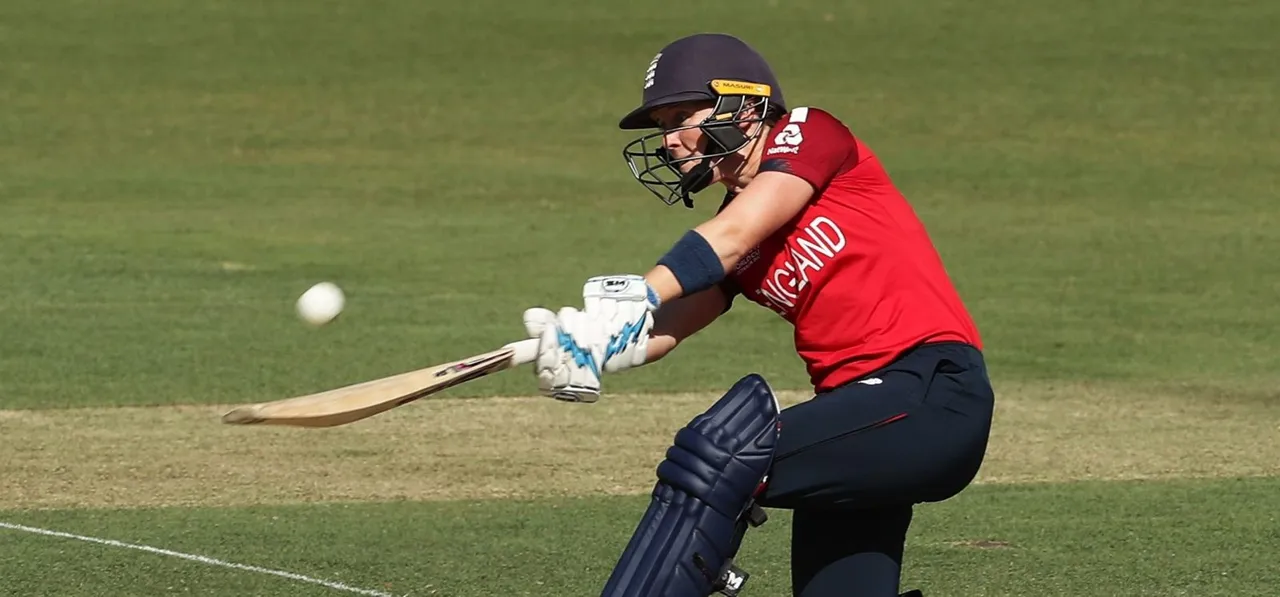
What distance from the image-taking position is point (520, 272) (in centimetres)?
1464

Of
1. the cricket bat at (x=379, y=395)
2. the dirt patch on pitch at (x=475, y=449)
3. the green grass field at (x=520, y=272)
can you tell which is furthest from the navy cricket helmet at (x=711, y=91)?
the dirt patch on pitch at (x=475, y=449)

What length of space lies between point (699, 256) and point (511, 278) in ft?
32.9

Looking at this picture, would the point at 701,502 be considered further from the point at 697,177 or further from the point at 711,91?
the point at 711,91

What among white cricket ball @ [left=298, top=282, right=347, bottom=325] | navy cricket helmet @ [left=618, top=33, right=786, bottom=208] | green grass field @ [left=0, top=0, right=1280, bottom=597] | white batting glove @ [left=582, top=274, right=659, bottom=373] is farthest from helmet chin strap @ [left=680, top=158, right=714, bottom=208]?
green grass field @ [left=0, top=0, right=1280, bottom=597]

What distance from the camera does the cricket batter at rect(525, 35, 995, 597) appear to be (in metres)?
4.33

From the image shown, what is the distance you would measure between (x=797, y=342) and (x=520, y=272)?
982cm

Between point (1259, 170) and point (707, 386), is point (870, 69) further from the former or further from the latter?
point (707, 386)

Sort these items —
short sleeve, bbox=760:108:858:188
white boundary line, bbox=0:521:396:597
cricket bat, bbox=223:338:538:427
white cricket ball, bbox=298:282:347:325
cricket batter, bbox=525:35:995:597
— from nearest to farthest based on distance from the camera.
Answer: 1. cricket batter, bbox=525:35:995:597
2. cricket bat, bbox=223:338:538:427
3. short sleeve, bbox=760:108:858:188
4. white cricket ball, bbox=298:282:347:325
5. white boundary line, bbox=0:521:396:597

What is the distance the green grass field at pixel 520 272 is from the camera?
7.60 meters

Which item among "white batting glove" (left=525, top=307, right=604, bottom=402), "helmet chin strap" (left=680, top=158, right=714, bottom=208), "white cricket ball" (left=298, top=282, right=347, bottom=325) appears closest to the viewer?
"white batting glove" (left=525, top=307, right=604, bottom=402)

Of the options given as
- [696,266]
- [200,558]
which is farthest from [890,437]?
[200,558]

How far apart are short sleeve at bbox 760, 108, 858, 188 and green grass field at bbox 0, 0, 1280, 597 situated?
246 cm

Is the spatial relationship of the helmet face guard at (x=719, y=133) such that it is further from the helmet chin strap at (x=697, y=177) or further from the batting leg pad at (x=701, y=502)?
the batting leg pad at (x=701, y=502)

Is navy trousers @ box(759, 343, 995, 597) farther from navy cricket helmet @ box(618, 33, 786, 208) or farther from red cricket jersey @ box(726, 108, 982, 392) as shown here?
navy cricket helmet @ box(618, 33, 786, 208)
